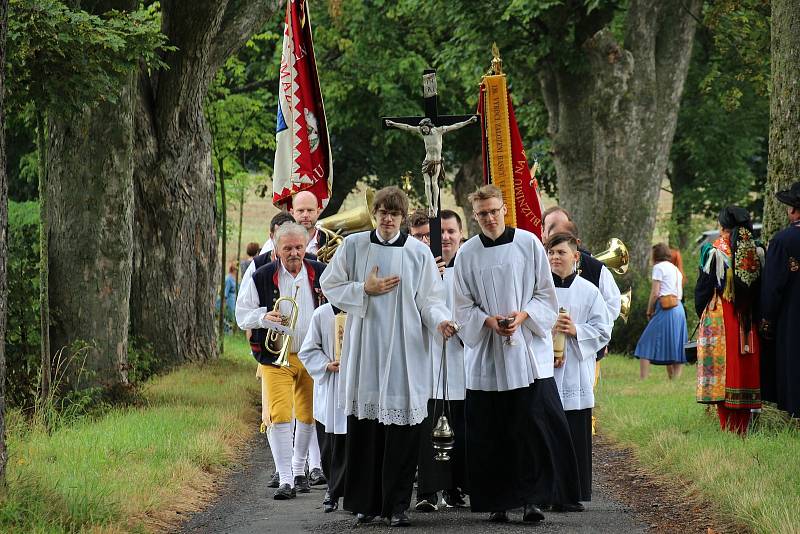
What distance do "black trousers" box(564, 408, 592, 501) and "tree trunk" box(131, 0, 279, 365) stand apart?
8197 mm

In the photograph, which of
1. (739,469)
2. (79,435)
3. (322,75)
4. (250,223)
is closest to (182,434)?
(79,435)

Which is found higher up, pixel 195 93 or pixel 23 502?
pixel 195 93

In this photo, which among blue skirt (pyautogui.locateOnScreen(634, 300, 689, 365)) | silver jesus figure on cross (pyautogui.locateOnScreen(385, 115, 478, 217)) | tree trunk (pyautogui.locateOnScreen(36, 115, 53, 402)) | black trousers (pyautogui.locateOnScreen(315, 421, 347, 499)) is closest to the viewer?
black trousers (pyautogui.locateOnScreen(315, 421, 347, 499))

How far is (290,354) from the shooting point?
10.1 metres

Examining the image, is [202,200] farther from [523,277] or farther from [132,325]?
[523,277]

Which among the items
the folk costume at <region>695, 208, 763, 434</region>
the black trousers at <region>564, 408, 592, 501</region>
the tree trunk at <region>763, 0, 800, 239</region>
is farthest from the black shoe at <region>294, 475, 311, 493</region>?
the tree trunk at <region>763, 0, 800, 239</region>

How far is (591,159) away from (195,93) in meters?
10.7

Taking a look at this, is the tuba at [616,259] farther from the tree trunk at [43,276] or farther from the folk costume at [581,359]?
the tree trunk at [43,276]

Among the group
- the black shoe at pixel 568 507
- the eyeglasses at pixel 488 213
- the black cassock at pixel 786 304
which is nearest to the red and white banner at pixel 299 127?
the black cassock at pixel 786 304

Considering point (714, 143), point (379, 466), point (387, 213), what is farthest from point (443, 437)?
point (714, 143)

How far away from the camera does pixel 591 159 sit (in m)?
25.6

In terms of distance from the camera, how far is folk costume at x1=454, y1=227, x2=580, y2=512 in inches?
336

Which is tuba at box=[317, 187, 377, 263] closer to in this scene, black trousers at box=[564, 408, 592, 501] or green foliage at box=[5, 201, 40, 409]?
black trousers at box=[564, 408, 592, 501]

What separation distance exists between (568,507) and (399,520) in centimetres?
128
